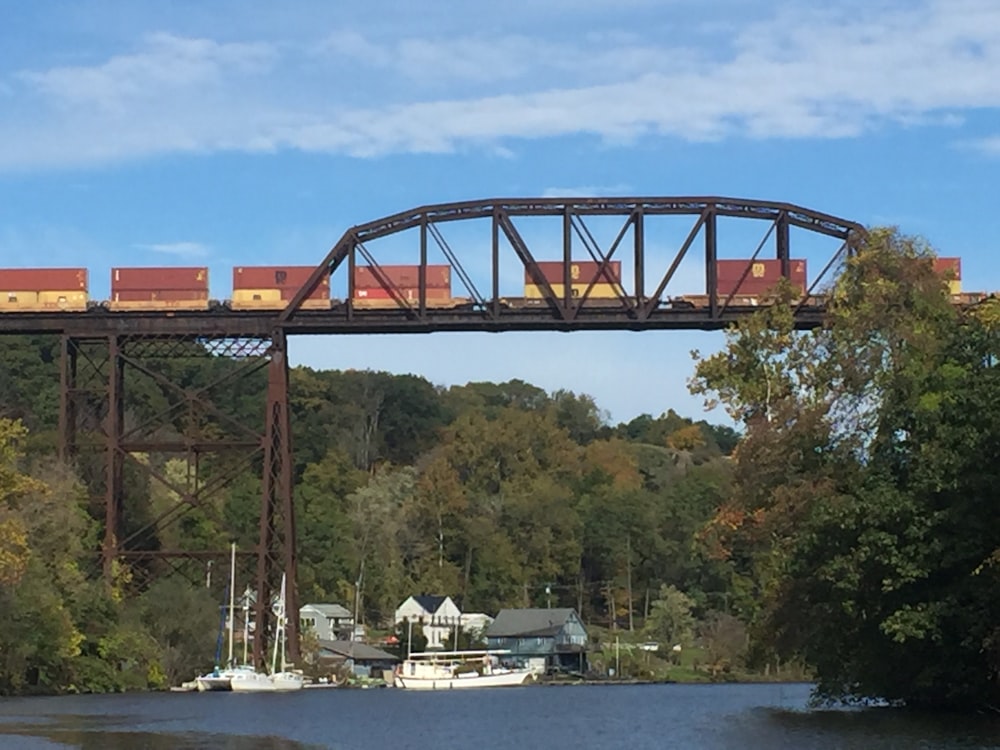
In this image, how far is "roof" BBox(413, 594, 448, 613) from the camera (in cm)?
12281

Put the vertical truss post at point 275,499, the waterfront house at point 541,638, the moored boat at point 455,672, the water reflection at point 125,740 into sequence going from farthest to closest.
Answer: the waterfront house at point 541,638
the moored boat at point 455,672
the vertical truss post at point 275,499
the water reflection at point 125,740

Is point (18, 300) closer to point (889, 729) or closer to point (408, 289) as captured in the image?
point (408, 289)

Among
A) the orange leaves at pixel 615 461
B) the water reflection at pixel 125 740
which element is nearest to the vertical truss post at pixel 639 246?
the water reflection at pixel 125 740

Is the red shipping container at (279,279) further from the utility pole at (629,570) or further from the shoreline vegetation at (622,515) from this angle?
the utility pole at (629,570)

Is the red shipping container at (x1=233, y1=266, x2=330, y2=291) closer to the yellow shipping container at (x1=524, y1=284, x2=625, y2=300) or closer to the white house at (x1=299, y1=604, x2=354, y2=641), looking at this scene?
the yellow shipping container at (x1=524, y1=284, x2=625, y2=300)

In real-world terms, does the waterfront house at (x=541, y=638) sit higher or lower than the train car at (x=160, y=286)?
lower

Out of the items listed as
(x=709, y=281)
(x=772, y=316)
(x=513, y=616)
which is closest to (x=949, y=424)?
(x=772, y=316)

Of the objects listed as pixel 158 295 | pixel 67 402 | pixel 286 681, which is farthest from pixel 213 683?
pixel 158 295

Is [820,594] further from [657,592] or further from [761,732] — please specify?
[657,592]

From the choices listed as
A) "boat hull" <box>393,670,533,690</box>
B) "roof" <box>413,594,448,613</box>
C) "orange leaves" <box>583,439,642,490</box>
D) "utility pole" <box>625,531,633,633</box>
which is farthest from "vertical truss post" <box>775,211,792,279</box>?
"orange leaves" <box>583,439,642,490</box>

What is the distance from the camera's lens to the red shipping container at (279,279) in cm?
7700

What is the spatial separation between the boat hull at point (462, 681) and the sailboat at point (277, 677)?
14.6 meters

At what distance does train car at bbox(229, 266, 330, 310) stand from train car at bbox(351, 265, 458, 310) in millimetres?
1896

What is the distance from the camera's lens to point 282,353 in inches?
2899
